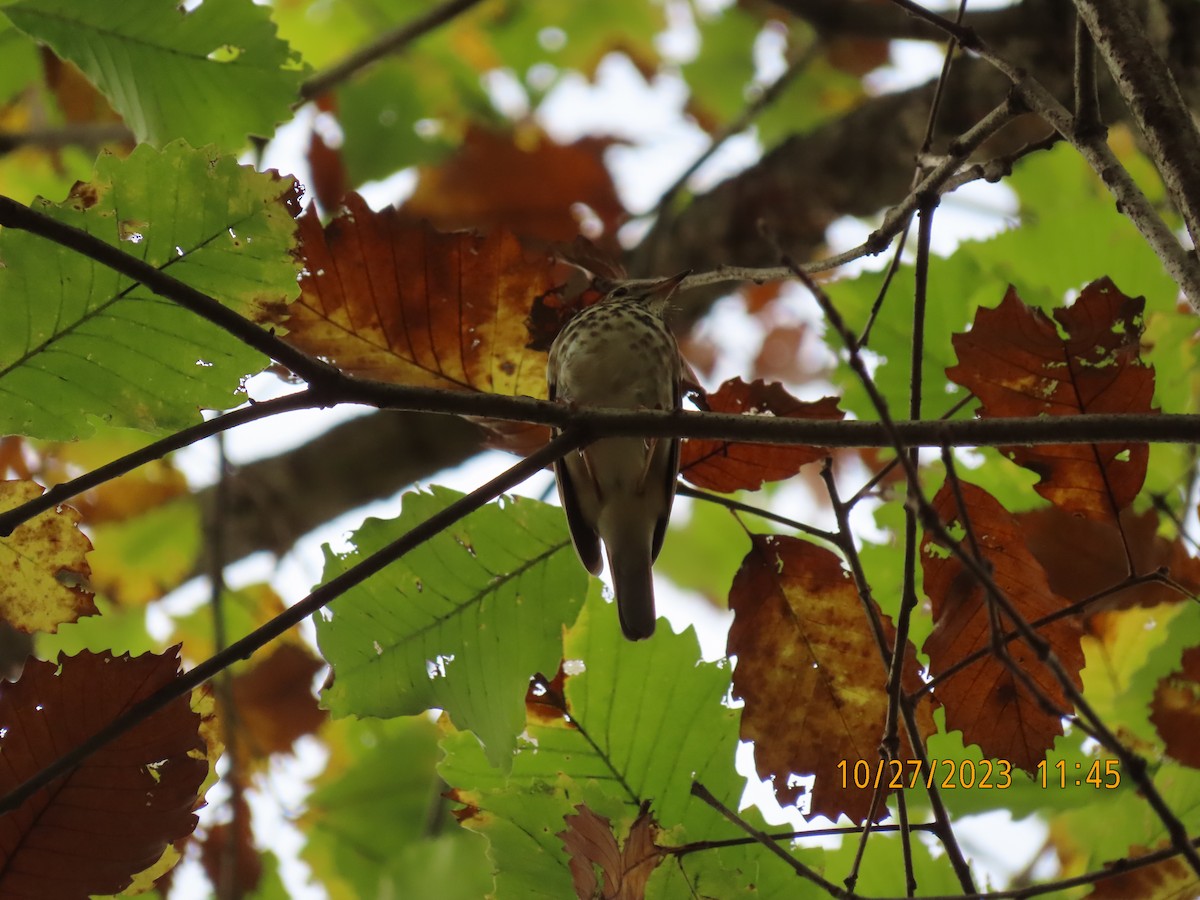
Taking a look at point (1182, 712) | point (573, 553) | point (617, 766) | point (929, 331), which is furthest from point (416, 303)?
point (1182, 712)

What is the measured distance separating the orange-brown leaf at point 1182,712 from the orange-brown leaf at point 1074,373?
0.32 m

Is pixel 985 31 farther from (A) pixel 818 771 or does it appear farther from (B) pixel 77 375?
(B) pixel 77 375

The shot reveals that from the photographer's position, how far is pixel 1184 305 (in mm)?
2680

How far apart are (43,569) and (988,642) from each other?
1.10 metres

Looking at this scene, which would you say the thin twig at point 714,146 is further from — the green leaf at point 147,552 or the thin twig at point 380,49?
the green leaf at point 147,552

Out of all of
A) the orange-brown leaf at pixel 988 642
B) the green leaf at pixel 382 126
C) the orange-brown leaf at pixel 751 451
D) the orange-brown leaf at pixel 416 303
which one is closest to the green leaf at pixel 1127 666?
the orange-brown leaf at pixel 988 642

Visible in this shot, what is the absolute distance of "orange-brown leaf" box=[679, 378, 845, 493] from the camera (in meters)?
1.55

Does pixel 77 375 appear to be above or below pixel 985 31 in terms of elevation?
below

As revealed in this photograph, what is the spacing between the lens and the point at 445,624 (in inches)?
61.9

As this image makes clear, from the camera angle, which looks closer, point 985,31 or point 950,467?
point 950,467

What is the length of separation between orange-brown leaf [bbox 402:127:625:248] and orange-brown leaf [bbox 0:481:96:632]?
2675 mm

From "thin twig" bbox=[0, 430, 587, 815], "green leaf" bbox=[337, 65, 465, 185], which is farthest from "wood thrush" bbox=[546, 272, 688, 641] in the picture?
"green leaf" bbox=[337, 65, 465, 185]

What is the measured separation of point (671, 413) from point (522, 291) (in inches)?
20.8

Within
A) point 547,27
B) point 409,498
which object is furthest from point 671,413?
point 547,27
